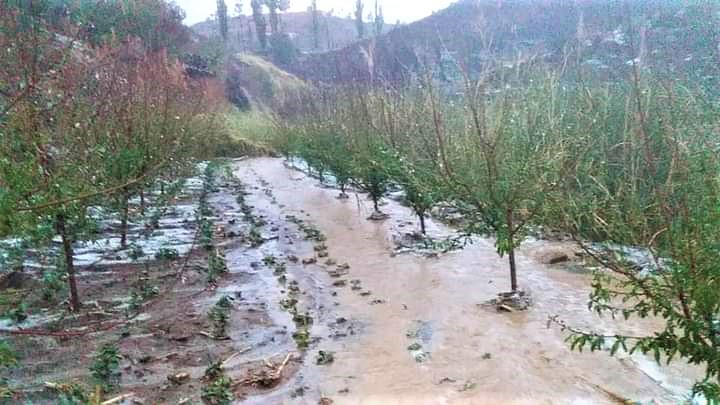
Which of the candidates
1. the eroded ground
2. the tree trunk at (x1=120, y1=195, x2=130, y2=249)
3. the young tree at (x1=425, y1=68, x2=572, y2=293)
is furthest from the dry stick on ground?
the tree trunk at (x1=120, y1=195, x2=130, y2=249)

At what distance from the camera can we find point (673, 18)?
11805mm

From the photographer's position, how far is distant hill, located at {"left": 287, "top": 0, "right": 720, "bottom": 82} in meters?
5.96

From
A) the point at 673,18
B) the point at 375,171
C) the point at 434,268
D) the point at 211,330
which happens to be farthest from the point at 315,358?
the point at 673,18

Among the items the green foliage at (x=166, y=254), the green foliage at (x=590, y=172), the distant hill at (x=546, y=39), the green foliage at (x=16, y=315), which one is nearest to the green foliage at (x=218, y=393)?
the green foliage at (x=590, y=172)

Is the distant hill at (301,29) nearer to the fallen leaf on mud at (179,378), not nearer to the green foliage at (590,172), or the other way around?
the green foliage at (590,172)

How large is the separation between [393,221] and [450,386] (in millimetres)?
6860

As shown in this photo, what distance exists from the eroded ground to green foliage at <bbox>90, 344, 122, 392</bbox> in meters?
0.09

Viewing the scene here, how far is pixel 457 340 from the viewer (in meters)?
5.00

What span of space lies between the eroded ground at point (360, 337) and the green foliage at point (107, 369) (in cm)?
9

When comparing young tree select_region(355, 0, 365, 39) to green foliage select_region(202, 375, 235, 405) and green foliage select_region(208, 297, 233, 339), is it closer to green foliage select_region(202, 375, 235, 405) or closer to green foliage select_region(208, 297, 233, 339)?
green foliage select_region(208, 297, 233, 339)

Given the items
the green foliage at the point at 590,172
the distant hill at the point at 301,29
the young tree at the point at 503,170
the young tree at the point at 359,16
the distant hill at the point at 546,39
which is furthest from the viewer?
the distant hill at the point at 301,29

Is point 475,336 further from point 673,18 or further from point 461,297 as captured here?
point 673,18

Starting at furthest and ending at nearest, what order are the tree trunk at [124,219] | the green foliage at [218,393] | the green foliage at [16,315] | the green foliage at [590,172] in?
1. the tree trunk at [124,219]
2. the green foliage at [16,315]
3. the green foliage at [218,393]
4. the green foliage at [590,172]

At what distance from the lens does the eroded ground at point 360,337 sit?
13.5 ft
